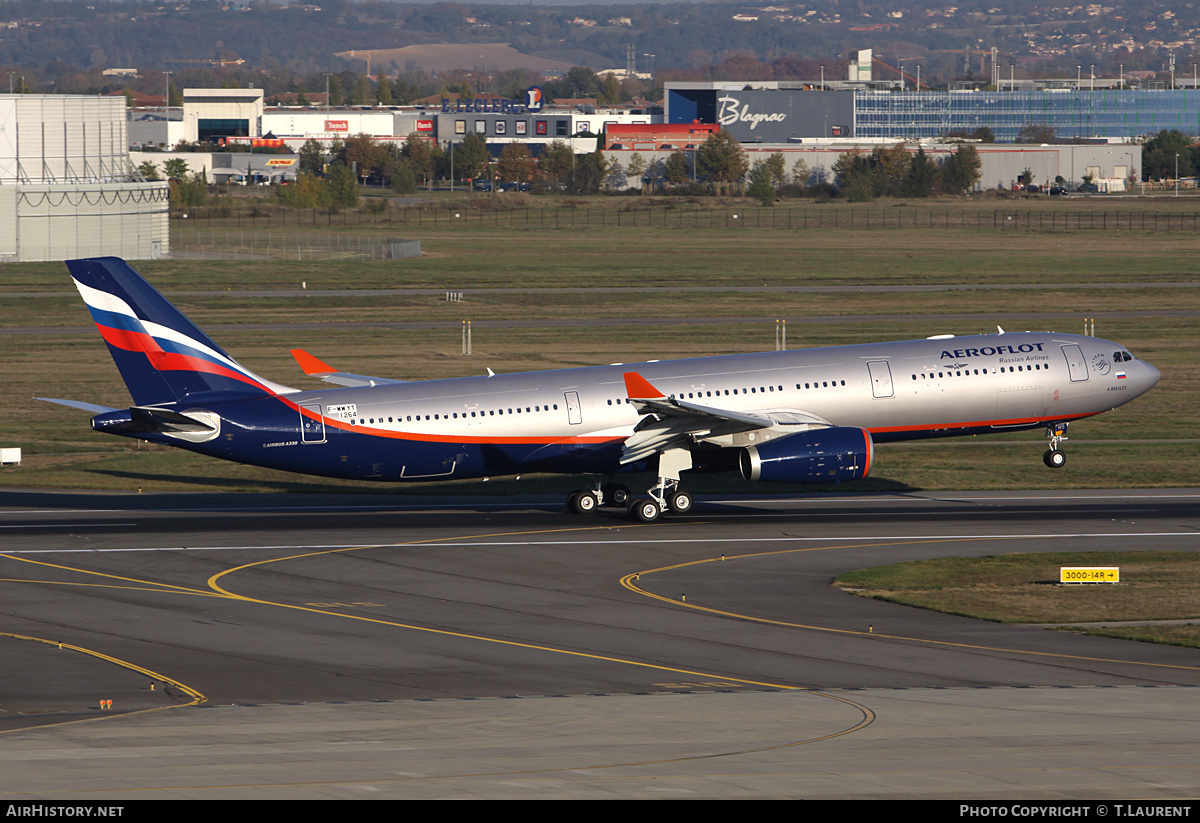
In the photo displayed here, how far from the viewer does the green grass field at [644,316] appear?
183 ft

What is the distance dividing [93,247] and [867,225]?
96327mm

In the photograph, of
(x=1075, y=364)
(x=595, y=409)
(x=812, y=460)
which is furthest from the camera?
(x=1075, y=364)

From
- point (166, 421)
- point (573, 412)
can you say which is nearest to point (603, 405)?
point (573, 412)

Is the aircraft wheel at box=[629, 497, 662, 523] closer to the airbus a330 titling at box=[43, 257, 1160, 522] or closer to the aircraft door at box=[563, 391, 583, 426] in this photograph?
the airbus a330 titling at box=[43, 257, 1160, 522]

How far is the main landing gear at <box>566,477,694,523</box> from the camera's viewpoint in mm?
45531

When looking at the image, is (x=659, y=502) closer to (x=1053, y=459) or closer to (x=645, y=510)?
(x=645, y=510)

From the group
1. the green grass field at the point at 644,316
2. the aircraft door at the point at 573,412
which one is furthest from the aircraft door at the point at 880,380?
the aircraft door at the point at 573,412

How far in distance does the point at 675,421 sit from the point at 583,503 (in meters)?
4.45

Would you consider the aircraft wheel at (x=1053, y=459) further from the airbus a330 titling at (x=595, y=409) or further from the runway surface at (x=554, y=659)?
the airbus a330 titling at (x=595, y=409)

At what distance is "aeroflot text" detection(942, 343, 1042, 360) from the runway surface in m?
5.04

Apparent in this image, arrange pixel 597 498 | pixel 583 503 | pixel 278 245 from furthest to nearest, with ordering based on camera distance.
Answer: pixel 278 245 < pixel 597 498 < pixel 583 503

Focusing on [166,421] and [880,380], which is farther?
[880,380]
